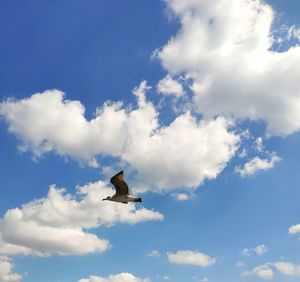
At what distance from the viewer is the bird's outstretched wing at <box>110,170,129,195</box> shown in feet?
265

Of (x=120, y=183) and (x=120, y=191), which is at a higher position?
(x=120, y=183)

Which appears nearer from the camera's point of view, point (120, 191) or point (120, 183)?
point (120, 183)

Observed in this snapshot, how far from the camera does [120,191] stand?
3300 inches

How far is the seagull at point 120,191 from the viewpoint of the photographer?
8111 centimetres

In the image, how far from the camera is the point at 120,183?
82.0m

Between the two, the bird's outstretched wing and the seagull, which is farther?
the seagull

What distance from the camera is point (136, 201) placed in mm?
85438

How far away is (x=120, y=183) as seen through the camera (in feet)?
269

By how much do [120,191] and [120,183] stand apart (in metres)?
2.26

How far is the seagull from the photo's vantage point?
81.1m

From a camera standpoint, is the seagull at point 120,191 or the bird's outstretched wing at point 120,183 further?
the seagull at point 120,191

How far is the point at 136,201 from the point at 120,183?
5.12 meters
